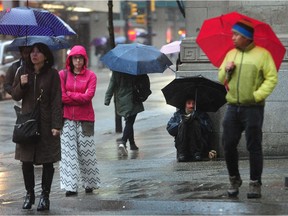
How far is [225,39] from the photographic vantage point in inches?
299

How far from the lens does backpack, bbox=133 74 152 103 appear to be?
40.8 ft

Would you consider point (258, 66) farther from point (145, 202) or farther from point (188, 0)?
point (188, 0)

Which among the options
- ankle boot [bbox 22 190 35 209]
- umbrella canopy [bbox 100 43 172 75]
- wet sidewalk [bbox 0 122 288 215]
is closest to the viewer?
wet sidewalk [bbox 0 122 288 215]

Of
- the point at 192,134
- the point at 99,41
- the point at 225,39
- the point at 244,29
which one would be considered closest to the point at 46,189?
the point at 225,39

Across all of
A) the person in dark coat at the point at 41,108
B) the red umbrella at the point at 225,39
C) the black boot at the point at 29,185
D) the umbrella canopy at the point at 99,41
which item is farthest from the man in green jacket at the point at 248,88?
the umbrella canopy at the point at 99,41

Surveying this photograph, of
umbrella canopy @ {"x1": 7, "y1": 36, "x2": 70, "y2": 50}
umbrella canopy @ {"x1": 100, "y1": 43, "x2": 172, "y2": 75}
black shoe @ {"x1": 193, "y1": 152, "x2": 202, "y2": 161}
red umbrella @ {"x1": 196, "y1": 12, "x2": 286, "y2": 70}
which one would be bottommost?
black shoe @ {"x1": 193, "y1": 152, "x2": 202, "y2": 161}

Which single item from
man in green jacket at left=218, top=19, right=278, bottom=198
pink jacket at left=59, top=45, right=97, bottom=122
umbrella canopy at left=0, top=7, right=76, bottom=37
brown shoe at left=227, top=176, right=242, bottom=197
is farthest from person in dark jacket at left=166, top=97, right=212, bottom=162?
man in green jacket at left=218, top=19, right=278, bottom=198

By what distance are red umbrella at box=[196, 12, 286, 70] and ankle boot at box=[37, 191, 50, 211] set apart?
233 cm

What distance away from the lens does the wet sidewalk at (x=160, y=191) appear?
702cm

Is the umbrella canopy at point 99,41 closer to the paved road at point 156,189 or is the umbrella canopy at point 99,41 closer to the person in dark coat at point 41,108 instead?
the paved road at point 156,189

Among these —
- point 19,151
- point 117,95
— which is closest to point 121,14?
point 117,95

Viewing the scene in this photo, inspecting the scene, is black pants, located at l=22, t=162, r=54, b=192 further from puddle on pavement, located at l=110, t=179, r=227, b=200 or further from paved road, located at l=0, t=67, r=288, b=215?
puddle on pavement, located at l=110, t=179, r=227, b=200

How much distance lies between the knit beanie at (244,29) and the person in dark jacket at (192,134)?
10.8ft

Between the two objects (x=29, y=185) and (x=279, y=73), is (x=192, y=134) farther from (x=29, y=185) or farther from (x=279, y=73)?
(x=29, y=185)
